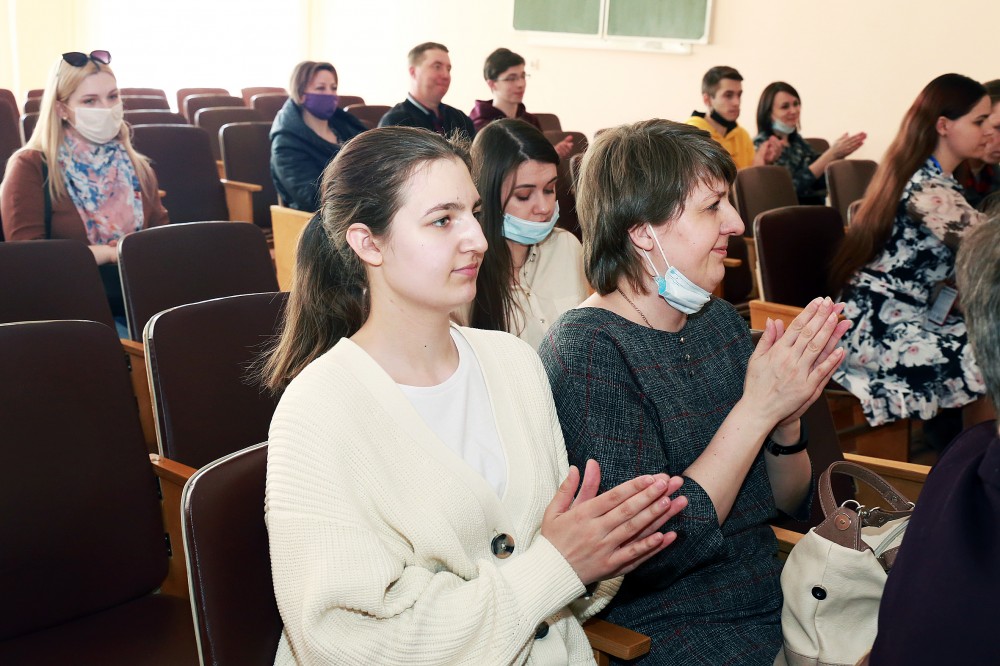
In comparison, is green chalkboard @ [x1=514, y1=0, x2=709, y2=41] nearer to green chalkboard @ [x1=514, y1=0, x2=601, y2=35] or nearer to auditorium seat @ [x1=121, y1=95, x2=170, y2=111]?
green chalkboard @ [x1=514, y1=0, x2=601, y2=35]

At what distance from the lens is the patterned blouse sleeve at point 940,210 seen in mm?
3029

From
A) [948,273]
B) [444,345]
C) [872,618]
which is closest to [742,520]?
[872,618]

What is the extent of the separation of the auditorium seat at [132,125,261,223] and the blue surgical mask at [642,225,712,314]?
3.45m

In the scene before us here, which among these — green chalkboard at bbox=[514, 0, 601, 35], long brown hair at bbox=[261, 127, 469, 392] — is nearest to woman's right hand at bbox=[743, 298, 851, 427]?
long brown hair at bbox=[261, 127, 469, 392]

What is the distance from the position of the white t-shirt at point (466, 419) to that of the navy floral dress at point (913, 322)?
6.24 ft

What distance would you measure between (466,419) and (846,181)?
423cm

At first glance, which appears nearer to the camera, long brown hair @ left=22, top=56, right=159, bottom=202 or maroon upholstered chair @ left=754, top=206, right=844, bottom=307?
maroon upholstered chair @ left=754, top=206, right=844, bottom=307

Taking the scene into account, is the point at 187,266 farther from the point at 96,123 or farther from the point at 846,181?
the point at 846,181

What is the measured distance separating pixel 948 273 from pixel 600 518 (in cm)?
221

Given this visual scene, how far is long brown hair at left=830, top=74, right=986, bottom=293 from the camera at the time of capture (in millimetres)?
3139

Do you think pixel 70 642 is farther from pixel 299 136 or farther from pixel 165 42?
pixel 165 42

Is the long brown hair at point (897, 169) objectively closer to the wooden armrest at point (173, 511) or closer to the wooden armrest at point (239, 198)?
the wooden armrest at point (173, 511)

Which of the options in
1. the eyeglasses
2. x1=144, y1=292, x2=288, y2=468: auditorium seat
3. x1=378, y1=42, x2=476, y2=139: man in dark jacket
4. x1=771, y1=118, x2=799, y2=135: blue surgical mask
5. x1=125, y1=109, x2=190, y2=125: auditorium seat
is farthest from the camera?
x1=125, y1=109, x2=190, y2=125: auditorium seat

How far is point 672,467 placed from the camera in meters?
1.58
